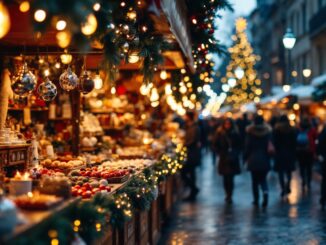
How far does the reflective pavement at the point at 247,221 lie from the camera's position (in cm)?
1140

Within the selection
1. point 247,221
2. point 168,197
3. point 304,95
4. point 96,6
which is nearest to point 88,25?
point 96,6

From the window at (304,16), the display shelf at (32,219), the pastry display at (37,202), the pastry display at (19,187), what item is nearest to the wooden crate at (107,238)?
the pastry display at (19,187)

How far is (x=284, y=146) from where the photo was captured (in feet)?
57.1

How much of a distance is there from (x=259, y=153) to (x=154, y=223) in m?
4.88

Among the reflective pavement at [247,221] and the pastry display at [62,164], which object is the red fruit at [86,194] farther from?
the reflective pavement at [247,221]

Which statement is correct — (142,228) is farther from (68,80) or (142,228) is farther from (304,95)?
(304,95)

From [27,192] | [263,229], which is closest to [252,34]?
[263,229]

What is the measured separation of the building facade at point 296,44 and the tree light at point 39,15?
19.7 metres

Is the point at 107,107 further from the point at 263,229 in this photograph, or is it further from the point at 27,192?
the point at 27,192

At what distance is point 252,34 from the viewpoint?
285 feet

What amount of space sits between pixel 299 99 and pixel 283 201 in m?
A: 10.1

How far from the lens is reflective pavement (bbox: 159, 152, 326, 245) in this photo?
11.4 m

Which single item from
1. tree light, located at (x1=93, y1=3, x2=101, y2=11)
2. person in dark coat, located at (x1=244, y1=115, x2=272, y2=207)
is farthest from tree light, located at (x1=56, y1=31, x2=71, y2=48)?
person in dark coat, located at (x1=244, y1=115, x2=272, y2=207)

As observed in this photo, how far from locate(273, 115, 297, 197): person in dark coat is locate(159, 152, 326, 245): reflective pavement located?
701mm
